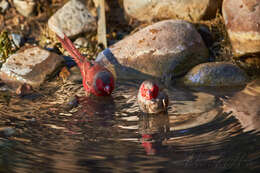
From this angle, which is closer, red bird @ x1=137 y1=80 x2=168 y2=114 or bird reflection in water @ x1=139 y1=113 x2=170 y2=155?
bird reflection in water @ x1=139 y1=113 x2=170 y2=155

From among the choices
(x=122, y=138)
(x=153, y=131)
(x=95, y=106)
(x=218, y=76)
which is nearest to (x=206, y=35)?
(x=218, y=76)

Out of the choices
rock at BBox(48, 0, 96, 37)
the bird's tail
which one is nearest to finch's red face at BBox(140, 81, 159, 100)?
the bird's tail

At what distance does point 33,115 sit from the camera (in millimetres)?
4414

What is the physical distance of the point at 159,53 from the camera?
20.1ft

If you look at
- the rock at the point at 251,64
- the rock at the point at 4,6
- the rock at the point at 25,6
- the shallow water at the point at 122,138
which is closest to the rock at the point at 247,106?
the shallow water at the point at 122,138

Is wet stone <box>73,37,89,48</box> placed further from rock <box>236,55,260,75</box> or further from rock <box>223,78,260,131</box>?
rock <box>223,78,260,131</box>

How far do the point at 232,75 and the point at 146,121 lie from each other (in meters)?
2.06

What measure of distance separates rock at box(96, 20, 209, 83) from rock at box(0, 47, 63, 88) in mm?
894

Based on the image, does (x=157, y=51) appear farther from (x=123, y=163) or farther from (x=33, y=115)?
(x=123, y=163)

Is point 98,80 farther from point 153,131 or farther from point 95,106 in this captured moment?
point 153,131

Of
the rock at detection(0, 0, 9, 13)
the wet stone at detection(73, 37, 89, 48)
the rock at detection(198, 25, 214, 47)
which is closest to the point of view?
the rock at detection(198, 25, 214, 47)

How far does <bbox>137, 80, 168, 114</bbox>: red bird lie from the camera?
13.1 ft

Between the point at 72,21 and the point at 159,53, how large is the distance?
2238 mm

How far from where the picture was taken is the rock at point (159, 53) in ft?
20.0
